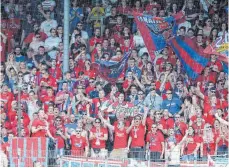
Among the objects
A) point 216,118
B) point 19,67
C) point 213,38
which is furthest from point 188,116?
point 19,67

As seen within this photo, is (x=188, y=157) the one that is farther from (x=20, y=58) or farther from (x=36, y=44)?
(x=36, y=44)

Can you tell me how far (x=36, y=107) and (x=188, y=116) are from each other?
2104mm

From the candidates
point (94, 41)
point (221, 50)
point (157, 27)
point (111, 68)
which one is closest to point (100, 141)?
point (111, 68)

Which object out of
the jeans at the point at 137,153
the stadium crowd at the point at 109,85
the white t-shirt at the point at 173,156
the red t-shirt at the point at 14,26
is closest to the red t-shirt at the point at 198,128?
the stadium crowd at the point at 109,85

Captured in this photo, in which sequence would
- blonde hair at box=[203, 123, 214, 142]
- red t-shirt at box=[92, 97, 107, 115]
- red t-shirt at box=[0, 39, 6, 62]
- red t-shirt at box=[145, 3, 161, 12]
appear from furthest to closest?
red t-shirt at box=[145, 3, 161, 12], red t-shirt at box=[0, 39, 6, 62], red t-shirt at box=[92, 97, 107, 115], blonde hair at box=[203, 123, 214, 142]

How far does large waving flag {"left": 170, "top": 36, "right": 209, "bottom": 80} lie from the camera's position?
51.5 feet

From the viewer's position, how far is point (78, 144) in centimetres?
1465

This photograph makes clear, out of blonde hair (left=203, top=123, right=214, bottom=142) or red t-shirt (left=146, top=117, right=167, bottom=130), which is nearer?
blonde hair (left=203, top=123, right=214, bottom=142)

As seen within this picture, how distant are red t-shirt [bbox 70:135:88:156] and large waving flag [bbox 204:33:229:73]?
233 cm

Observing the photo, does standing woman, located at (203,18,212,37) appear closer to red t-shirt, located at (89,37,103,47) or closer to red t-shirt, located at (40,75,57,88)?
red t-shirt, located at (89,37,103,47)

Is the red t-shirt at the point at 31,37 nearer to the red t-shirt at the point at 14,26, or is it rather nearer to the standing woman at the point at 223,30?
the red t-shirt at the point at 14,26

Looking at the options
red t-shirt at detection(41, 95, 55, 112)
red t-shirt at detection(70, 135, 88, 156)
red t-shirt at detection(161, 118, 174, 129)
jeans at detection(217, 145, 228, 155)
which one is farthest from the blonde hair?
red t-shirt at detection(41, 95, 55, 112)

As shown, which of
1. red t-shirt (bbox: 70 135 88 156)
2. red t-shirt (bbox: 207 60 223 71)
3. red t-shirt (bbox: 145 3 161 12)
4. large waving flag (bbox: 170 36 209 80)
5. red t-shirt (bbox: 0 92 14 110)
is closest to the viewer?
red t-shirt (bbox: 70 135 88 156)

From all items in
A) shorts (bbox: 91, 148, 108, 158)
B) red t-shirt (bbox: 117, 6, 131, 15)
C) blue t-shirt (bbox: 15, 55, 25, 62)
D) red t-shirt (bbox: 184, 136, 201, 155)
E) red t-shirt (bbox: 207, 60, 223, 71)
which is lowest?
shorts (bbox: 91, 148, 108, 158)
